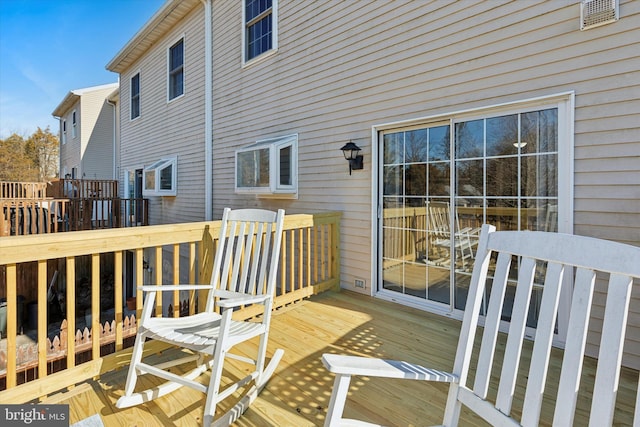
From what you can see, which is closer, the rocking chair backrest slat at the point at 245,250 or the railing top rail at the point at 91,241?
the railing top rail at the point at 91,241

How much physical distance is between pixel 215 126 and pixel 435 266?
4953 millimetres

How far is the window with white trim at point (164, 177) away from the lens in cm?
759

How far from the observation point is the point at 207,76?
6.58m

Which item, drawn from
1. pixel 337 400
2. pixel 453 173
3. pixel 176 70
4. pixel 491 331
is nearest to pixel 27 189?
pixel 176 70

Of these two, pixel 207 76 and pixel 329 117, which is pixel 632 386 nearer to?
pixel 329 117

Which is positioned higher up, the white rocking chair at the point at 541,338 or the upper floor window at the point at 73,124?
the upper floor window at the point at 73,124

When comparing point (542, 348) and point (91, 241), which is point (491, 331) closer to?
point (542, 348)

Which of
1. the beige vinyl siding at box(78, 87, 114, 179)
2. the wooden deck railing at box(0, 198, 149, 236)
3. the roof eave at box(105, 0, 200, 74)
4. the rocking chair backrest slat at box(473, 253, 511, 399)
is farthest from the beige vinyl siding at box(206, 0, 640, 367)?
the beige vinyl siding at box(78, 87, 114, 179)

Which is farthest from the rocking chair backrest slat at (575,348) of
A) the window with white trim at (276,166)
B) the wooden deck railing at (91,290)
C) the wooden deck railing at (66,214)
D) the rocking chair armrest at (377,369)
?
the wooden deck railing at (66,214)

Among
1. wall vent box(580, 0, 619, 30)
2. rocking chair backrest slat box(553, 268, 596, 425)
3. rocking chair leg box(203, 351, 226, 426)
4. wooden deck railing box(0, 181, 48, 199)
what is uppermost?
wall vent box(580, 0, 619, 30)

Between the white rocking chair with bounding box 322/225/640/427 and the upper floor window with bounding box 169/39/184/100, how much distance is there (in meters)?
7.94

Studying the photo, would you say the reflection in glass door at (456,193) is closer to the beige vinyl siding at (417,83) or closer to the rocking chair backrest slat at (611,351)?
the beige vinyl siding at (417,83)

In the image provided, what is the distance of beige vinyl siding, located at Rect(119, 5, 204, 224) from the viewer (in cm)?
692

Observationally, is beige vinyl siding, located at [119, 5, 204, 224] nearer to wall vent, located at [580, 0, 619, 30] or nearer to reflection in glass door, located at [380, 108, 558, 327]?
reflection in glass door, located at [380, 108, 558, 327]
